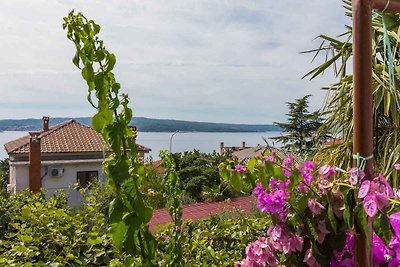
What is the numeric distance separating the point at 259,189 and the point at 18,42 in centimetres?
267

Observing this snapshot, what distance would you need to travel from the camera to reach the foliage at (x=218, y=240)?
1479 millimetres

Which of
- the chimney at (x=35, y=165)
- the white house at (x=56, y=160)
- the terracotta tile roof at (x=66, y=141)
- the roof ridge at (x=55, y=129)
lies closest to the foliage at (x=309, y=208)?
the white house at (x=56, y=160)

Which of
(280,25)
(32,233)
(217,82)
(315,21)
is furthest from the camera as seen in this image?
(217,82)

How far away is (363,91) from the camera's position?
2.76 feet

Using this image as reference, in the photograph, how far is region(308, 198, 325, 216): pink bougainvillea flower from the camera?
0.88 metres

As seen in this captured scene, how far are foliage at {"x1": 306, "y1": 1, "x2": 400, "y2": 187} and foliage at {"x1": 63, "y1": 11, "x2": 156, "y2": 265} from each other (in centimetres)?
239

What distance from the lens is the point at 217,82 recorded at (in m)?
Result: 5.24

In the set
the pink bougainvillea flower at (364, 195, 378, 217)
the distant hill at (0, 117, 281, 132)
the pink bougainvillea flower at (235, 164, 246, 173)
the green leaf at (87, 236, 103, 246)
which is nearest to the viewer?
the pink bougainvillea flower at (364, 195, 378, 217)

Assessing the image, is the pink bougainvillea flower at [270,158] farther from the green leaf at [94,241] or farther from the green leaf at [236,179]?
the green leaf at [94,241]

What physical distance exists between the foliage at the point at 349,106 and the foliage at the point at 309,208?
81.2 inches

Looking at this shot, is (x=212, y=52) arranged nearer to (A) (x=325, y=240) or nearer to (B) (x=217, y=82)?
(B) (x=217, y=82)

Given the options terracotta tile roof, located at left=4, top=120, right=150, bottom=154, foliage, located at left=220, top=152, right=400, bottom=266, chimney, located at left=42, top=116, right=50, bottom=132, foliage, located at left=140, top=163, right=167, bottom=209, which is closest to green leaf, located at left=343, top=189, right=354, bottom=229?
foliage, located at left=220, top=152, right=400, bottom=266

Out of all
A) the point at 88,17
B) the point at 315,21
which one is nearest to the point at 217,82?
the point at 315,21

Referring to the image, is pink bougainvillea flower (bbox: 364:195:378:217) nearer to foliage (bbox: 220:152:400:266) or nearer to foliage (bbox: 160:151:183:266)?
foliage (bbox: 220:152:400:266)
